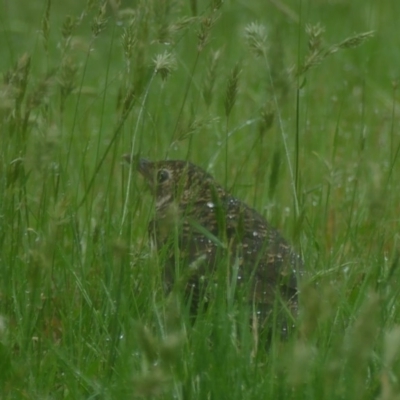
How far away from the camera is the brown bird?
3.33 meters

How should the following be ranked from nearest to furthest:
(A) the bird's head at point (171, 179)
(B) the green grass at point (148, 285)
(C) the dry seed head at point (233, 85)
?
(B) the green grass at point (148, 285) < (C) the dry seed head at point (233, 85) < (A) the bird's head at point (171, 179)

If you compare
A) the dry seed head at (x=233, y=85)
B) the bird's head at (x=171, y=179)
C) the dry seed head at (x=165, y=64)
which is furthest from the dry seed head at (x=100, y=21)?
the bird's head at (x=171, y=179)

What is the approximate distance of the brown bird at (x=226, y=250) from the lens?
333cm

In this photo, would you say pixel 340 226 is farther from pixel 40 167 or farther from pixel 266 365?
pixel 40 167

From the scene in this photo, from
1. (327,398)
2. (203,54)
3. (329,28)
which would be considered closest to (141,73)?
(327,398)

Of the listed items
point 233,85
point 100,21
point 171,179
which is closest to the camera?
point 233,85

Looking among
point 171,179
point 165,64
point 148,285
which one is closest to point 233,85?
point 165,64

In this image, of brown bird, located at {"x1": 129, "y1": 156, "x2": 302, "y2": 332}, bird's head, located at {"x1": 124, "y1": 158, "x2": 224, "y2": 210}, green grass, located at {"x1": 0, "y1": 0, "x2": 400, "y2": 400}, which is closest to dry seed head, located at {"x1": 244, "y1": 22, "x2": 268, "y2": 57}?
green grass, located at {"x1": 0, "y1": 0, "x2": 400, "y2": 400}

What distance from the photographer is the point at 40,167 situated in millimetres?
2604

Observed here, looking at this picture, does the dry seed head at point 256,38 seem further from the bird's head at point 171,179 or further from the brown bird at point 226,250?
the bird's head at point 171,179

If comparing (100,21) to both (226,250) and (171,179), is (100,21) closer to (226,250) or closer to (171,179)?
(226,250)

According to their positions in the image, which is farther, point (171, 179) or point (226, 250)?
point (171, 179)

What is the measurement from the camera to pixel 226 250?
3.44m

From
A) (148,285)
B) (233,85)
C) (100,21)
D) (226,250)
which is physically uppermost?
(100,21)
